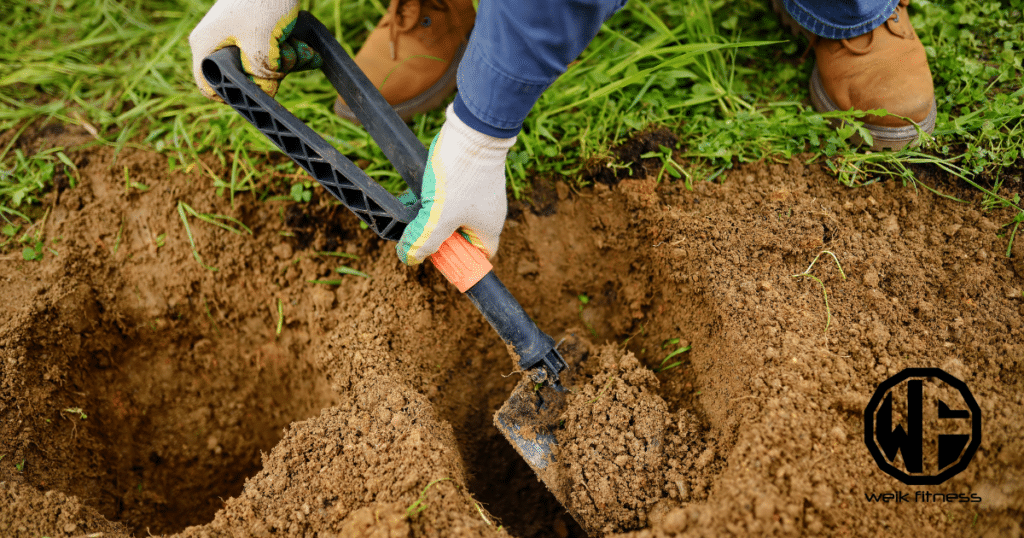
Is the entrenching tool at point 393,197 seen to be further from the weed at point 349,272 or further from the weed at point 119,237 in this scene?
the weed at point 119,237

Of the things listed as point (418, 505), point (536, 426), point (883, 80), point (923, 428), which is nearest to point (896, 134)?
point (883, 80)

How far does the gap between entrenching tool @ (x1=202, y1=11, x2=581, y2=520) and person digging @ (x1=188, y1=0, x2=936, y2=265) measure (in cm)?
6

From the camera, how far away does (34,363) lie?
184 centimetres

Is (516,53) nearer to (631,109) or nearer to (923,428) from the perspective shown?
(631,109)

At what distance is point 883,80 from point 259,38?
6.97 ft

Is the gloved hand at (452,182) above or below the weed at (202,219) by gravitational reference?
above

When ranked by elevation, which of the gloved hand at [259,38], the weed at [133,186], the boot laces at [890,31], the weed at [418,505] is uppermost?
the gloved hand at [259,38]

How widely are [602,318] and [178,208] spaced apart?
171cm

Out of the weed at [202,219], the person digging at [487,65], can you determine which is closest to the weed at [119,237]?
the weed at [202,219]

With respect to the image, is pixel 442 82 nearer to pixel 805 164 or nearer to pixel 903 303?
pixel 805 164

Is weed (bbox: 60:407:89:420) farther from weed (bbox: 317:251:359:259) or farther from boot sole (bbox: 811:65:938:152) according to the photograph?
boot sole (bbox: 811:65:938:152)

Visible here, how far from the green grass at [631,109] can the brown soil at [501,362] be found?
0.11 m

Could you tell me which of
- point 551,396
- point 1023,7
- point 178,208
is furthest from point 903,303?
point 178,208

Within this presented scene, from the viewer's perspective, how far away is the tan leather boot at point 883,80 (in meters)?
1.86
